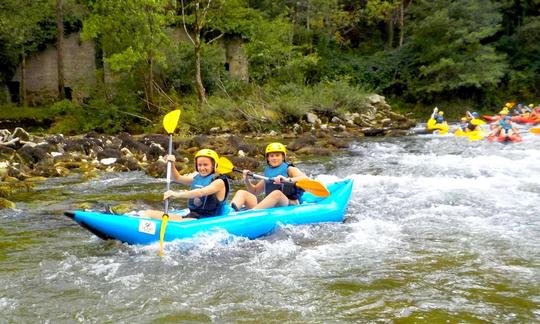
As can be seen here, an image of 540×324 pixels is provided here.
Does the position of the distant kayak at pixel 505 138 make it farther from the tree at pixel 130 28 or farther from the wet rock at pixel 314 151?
the tree at pixel 130 28

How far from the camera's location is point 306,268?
12.6 feet

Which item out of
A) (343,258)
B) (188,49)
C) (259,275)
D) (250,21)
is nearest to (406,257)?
(343,258)

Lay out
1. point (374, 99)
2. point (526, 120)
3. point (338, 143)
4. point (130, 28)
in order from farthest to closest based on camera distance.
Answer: point (374, 99), point (526, 120), point (130, 28), point (338, 143)

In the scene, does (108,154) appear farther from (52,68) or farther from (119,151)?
(52,68)

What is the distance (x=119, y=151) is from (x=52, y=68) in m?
11.8

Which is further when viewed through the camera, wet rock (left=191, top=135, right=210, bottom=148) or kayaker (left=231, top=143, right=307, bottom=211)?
wet rock (left=191, top=135, right=210, bottom=148)

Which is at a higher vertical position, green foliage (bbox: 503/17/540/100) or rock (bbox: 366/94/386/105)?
green foliage (bbox: 503/17/540/100)

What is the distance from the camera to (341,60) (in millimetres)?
22688

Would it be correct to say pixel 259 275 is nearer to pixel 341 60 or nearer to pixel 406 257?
pixel 406 257

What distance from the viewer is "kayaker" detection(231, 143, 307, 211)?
510cm

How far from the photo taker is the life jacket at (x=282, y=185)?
5.25 m

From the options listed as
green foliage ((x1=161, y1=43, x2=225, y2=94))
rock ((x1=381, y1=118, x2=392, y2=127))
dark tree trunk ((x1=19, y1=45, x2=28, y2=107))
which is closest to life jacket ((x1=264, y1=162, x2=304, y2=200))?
rock ((x1=381, y1=118, x2=392, y2=127))

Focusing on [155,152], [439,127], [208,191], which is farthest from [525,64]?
[208,191]

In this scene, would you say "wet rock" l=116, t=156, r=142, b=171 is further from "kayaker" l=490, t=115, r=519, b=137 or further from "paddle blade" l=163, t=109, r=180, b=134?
"kayaker" l=490, t=115, r=519, b=137
